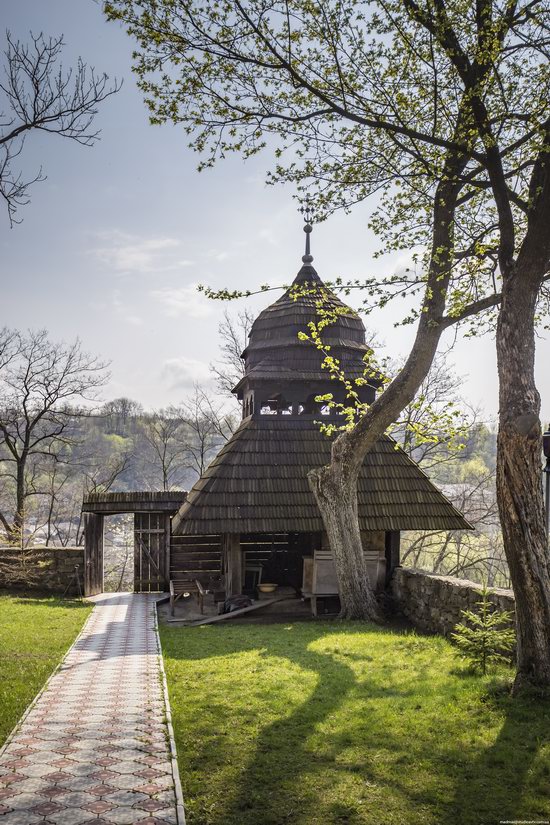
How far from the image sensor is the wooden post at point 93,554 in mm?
16094

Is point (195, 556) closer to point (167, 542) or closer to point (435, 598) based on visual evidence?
point (167, 542)

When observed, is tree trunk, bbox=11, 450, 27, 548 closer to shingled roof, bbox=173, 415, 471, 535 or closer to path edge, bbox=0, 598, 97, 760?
shingled roof, bbox=173, 415, 471, 535

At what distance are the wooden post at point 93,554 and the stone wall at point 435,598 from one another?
294 inches

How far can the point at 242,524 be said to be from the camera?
13094 mm

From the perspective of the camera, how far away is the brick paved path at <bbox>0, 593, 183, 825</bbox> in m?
4.16

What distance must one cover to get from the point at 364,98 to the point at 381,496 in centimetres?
839

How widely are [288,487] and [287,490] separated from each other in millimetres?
92

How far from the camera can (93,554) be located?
16.3 m

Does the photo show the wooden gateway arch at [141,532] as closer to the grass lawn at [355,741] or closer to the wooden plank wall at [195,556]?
the wooden plank wall at [195,556]

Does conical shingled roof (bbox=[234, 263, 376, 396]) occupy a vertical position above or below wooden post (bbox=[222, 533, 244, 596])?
above

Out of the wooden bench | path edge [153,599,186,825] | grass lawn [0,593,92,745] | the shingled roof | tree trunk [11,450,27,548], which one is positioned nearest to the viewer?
path edge [153,599,186,825]

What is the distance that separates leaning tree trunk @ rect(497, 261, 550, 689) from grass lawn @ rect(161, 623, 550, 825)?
1.90 feet

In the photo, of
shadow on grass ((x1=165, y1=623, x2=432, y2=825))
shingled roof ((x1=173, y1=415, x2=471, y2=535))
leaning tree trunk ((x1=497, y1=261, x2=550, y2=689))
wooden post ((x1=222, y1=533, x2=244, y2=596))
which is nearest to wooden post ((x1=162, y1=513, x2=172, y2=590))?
shingled roof ((x1=173, y1=415, x2=471, y2=535))

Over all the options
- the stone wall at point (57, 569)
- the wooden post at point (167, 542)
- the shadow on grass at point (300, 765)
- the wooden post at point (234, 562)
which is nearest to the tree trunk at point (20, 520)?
the stone wall at point (57, 569)
